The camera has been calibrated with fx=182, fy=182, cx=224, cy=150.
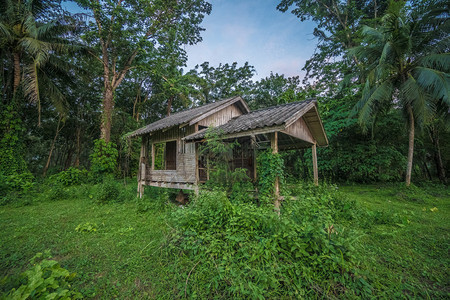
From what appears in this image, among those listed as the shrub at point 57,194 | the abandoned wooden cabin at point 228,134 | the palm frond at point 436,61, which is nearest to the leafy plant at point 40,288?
the abandoned wooden cabin at point 228,134

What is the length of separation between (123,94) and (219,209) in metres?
21.9

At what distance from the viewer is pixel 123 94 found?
2066 centimetres

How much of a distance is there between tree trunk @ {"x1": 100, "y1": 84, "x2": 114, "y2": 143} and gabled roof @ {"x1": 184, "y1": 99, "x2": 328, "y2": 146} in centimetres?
907

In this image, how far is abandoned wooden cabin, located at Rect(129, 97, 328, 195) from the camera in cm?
604

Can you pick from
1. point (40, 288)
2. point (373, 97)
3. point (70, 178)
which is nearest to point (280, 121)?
point (40, 288)

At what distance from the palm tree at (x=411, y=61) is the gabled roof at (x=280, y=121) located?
155 inches

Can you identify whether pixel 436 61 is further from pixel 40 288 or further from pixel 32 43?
pixel 32 43

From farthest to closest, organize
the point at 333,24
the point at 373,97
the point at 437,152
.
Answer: the point at 333,24
the point at 437,152
the point at 373,97

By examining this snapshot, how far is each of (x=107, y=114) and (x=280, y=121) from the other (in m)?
12.7

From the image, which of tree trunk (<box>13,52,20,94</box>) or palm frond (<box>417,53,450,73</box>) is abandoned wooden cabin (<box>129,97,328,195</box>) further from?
tree trunk (<box>13,52,20,94</box>)

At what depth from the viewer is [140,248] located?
3879mm

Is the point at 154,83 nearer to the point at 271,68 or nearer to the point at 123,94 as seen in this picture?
the point at 123,94

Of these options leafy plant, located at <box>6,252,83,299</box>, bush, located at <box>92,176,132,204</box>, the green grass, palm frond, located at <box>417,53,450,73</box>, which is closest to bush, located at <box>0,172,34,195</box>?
bush, located at <box>92,176,132,204</box>

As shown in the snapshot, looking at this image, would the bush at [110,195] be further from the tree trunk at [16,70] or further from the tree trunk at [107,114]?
the tree trunk at [16,70]
